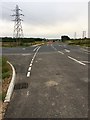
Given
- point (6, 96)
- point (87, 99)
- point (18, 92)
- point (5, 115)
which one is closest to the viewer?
point (5, 115)

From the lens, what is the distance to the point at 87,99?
7.09m

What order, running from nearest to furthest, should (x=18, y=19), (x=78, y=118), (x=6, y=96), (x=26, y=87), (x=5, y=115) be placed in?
1. (x=78, y=118)
2. (x=5, y=115)
3. (x=6, y=96)
4. (x=26, y=87)
5. (x=18, y=19)

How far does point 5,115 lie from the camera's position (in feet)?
19.9

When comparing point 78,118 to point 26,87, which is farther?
point 26,87

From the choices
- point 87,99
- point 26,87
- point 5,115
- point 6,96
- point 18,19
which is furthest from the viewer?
point 18,19

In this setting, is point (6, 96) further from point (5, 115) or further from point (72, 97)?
point (72, 97)

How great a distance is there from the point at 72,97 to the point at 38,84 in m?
2.46

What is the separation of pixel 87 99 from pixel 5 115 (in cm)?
265

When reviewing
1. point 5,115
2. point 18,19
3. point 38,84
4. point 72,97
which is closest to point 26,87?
point 38,84

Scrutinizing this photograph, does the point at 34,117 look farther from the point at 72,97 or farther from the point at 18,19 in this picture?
the point at 18,19

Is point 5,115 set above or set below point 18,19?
below

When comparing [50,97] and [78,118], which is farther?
[50,97]

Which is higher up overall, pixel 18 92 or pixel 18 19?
pixel 18 19

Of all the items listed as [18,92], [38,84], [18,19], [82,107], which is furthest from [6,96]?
[18,19]
